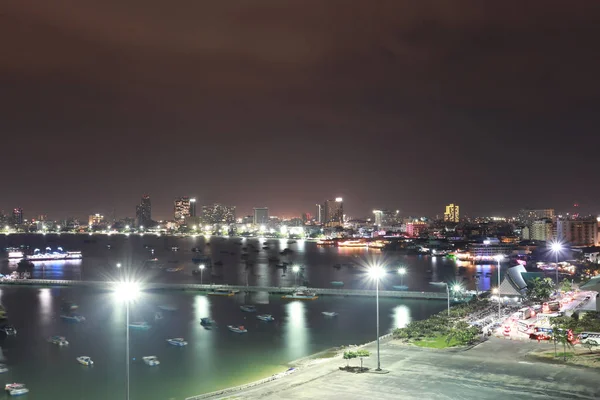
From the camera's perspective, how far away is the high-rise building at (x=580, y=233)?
82.9 meters

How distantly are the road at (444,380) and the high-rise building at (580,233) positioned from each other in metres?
77.8

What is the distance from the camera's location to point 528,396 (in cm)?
1069

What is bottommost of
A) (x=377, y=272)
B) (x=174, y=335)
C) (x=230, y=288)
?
(x=174, y=335)

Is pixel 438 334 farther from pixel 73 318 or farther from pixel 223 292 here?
pixel 223 292

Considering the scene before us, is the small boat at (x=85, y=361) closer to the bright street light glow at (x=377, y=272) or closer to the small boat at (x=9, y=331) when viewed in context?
the small boat at (x=9, y=331)

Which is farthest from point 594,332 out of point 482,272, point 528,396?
point 482,272

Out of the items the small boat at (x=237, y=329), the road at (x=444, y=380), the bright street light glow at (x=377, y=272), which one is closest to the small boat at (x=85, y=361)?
the small boat at (x=237, y=329)

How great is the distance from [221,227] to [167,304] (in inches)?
5740

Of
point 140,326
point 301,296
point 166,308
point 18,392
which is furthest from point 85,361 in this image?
point 301,296

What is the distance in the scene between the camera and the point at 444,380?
470 inches

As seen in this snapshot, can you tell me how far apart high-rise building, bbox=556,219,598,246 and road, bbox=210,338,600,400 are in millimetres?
77768

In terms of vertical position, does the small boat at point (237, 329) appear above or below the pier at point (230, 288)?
below

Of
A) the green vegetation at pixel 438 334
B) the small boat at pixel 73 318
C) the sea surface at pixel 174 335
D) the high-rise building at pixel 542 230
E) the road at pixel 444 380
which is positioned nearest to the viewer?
the road at pixel 444 380

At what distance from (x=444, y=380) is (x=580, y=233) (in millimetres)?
82261
